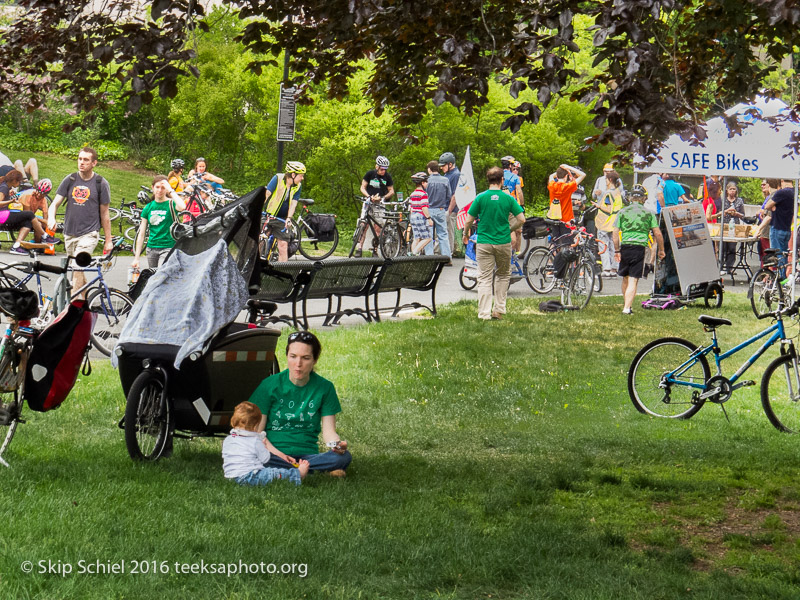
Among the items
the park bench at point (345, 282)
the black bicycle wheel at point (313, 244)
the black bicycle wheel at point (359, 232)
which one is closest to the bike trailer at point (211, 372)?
the park bench at point (345, 282)

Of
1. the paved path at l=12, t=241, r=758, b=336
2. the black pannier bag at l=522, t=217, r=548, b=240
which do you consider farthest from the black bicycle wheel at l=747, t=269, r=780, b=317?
the black pannier bag at l=522, t=217, r=548, b=240

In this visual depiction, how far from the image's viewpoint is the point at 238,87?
32062mm

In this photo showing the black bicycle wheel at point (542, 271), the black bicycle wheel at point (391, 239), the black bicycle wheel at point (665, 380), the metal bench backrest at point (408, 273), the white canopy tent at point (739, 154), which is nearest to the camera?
the black bicycle wheel at point (665, 380)

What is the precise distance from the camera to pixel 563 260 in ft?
59.1

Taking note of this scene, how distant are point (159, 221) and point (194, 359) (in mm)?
Answer: 6967

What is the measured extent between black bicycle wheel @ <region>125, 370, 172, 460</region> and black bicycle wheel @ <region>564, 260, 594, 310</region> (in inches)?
443

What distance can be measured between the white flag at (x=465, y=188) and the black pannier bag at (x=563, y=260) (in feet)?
15.0

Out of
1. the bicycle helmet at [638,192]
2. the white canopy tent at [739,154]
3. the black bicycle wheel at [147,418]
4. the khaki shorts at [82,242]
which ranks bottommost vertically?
the black bicycle wheel at [147,418]

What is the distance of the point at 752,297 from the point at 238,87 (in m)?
18.1

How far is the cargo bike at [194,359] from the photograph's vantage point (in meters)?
6.96

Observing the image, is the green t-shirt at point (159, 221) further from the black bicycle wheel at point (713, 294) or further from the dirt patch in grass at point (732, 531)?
the black bicycle wheel at point (713, 294)

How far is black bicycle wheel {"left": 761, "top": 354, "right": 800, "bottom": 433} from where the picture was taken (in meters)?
9.60

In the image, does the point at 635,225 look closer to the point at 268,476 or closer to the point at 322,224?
the point at 322,224

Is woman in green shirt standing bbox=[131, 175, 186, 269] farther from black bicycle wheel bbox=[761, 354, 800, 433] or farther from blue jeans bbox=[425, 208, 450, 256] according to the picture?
blue jeans bbox=[425, 208, 450, 256]
